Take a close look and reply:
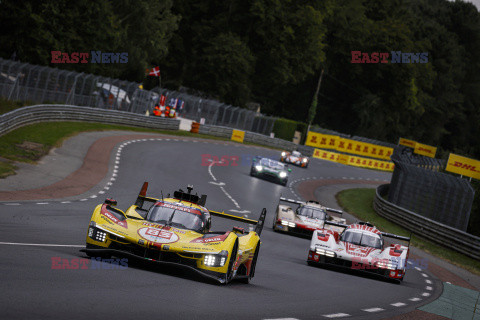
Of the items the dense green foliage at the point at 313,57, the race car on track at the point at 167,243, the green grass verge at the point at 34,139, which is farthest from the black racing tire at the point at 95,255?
the dense green foliage at the point at 313,57

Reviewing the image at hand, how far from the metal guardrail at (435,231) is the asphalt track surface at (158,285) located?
6391 millimetres

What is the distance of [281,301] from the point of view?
1105 cm

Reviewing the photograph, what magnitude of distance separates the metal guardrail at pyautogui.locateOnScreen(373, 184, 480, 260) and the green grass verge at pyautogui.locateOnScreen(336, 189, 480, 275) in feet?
0.78

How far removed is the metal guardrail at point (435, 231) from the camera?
29578mm

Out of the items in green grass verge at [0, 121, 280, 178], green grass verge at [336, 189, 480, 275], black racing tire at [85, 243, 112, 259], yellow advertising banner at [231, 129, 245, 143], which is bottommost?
green grass verge at [336, 189, 480, 275]

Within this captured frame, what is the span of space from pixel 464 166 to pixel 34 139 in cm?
2289

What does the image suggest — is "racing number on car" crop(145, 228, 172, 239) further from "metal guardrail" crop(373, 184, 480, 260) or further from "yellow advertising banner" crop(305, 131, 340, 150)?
"yellow advertising banner" crop(305, 131, 340, 150)

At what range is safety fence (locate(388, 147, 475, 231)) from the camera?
32.2 meters

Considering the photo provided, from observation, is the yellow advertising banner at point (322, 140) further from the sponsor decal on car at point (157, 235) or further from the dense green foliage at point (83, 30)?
the sponsor decal on car at point (157, 235)

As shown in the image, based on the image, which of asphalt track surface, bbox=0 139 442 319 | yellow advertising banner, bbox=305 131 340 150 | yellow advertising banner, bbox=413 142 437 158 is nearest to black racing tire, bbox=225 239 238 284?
asphalt track surface, bbox=0 139 442 319

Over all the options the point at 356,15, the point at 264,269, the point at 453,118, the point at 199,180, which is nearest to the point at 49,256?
the point at 264,269

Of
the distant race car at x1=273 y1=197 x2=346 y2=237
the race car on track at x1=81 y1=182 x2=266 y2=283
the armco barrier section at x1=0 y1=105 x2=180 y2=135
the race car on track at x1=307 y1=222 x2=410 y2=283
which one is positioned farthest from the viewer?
the armco barrier section at x1=0 y1=105 x2=180 y2=135

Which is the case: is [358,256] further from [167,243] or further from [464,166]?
[464,166]

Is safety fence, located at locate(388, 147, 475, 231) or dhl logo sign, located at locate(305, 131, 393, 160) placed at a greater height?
dhl logo sign, located at locate(305, 131, 393, 160)
